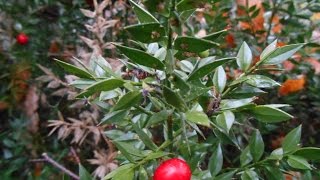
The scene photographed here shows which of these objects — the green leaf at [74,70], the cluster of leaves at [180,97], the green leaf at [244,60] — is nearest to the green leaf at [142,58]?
the cluster of leaves at [180,97]

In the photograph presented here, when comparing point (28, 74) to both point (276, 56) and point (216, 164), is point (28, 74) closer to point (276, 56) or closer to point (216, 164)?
point (216, 164)

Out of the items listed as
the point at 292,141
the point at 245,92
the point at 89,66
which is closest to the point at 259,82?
the point at 245,92

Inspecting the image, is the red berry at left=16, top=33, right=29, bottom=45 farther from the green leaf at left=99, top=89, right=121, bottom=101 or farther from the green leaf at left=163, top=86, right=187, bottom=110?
the green leaf at left=163, top=86, right=187, bottom=110

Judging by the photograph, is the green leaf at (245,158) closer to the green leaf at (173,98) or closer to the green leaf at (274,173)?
the green leaf at (274,173)

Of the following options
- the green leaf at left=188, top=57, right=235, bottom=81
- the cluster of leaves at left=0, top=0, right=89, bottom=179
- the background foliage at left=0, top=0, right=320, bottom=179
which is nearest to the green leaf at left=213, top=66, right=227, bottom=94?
the green leaf at left=188, top=57, right=235, bottom=81

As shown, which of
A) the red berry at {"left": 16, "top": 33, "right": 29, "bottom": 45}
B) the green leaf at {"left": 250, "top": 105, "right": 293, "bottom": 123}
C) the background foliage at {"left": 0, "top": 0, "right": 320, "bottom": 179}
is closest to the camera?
the green leaf at {"left": 250, "top": 105, "right": 293, "bottom": 123}

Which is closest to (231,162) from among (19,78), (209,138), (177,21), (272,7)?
(209,138)

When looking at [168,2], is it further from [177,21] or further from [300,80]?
[300,80]
